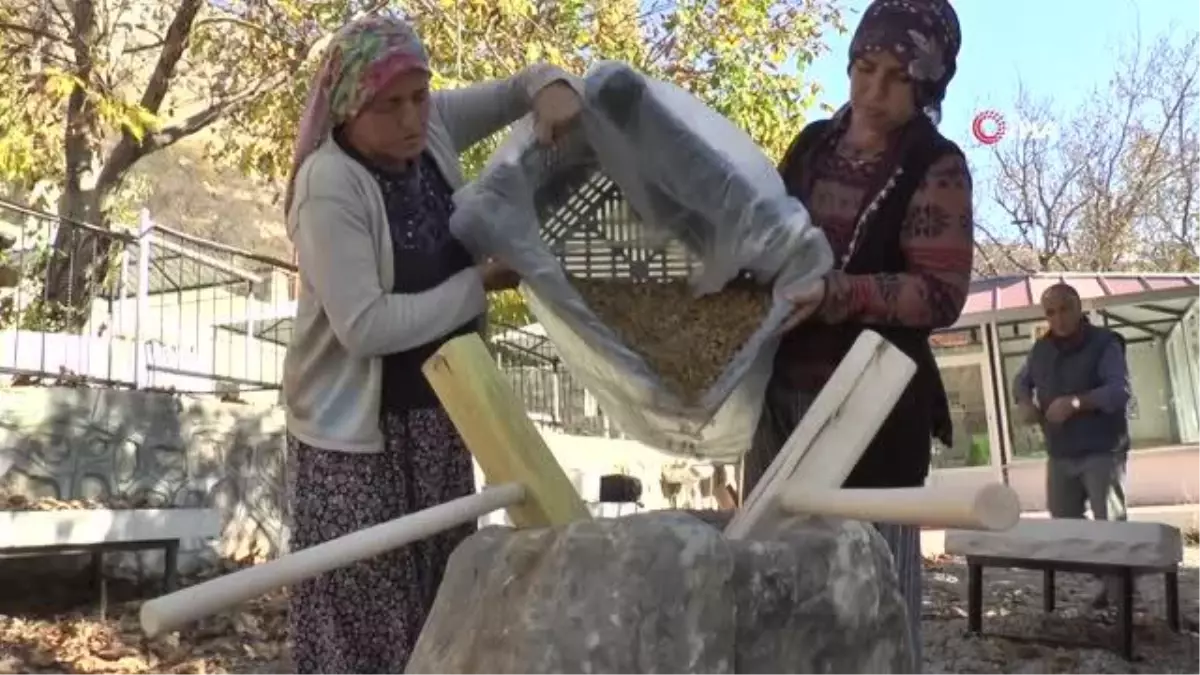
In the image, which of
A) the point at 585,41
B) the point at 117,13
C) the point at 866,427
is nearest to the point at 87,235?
the point at 117,13

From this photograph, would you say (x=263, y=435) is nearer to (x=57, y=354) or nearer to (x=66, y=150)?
(x=57, y=354)

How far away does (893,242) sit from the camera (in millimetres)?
1717

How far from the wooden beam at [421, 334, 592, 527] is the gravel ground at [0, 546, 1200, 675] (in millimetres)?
Result: 3536

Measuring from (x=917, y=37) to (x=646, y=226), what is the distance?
451 mm

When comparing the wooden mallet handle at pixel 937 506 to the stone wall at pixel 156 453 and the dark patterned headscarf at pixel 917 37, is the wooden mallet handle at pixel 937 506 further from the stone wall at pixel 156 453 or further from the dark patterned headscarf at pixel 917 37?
the stone wall at pixel 156 453

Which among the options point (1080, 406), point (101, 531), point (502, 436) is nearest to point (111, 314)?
point (101, 531)

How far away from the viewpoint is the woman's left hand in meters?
1.74

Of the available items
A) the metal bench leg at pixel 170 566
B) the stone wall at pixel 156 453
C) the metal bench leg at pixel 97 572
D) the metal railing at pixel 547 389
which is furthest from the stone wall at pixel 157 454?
the metal railing at pixel 547 389

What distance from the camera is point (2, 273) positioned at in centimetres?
568

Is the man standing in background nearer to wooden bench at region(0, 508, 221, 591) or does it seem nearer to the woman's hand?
wooden bench at region(0, 508, 221, 591)

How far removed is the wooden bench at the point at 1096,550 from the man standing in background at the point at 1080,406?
582mm

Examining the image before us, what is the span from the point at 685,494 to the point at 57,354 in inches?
221

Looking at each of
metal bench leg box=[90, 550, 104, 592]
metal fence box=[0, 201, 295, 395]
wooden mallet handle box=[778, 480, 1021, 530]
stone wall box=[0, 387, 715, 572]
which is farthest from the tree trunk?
wooden mallet handle box=[778, 480, 1021, 530]

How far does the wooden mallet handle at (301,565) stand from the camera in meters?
1.02
